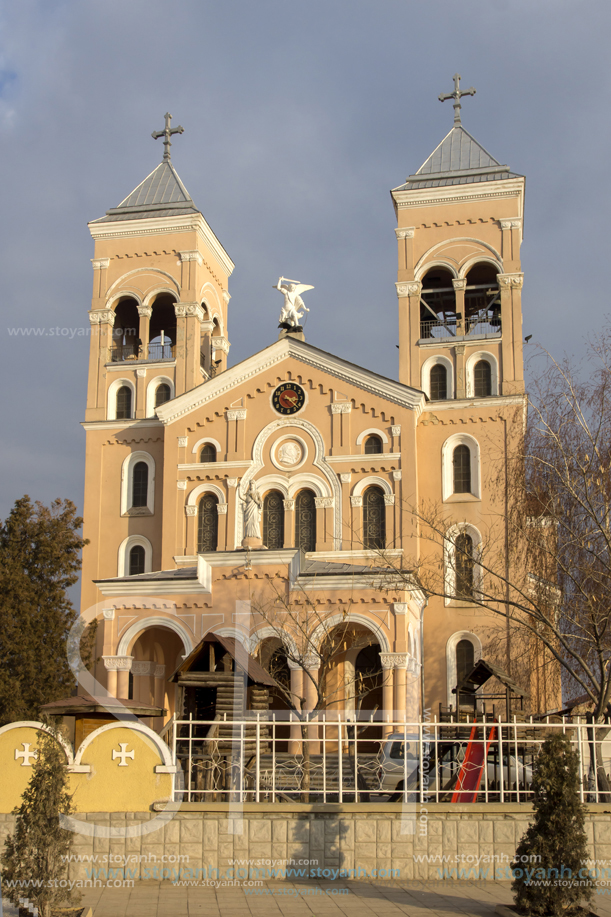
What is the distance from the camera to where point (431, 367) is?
114ft

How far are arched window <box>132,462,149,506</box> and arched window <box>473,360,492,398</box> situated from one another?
462 inches

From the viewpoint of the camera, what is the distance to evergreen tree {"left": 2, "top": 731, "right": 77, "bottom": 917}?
1110cm

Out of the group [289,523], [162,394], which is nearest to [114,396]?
[162,394]

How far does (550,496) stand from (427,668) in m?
13.8

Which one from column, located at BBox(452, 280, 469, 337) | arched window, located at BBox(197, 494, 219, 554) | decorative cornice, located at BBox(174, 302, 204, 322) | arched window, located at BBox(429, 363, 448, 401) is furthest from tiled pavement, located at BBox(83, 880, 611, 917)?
decorative cornice, located at BBox(174, 302, 204, 322)

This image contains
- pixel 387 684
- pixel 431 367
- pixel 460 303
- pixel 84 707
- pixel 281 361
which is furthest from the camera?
pixel 460 303

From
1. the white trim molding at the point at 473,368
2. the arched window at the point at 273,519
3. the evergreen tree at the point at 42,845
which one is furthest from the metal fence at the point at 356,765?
the white trim molding at the point at 473,368

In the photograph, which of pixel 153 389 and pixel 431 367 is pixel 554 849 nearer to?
pixel 431 367

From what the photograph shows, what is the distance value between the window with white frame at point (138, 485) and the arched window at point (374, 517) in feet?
25.2

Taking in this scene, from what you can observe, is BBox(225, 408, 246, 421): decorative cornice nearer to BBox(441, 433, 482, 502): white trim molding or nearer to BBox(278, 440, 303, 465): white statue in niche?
BBox(278, 440, 303, 465): white statue in niche

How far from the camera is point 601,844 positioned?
14.0 m

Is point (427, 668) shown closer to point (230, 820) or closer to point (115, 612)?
point (115, 612)

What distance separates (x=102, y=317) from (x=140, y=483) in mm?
6691

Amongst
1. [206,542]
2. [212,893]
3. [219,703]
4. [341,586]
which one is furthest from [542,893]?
[206,542]
